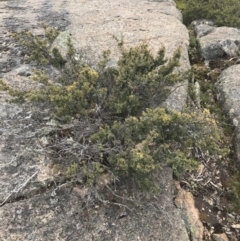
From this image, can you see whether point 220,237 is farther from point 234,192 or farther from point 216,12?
point 216,12

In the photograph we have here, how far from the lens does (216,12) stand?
38.9 ft

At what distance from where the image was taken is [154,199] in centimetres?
503

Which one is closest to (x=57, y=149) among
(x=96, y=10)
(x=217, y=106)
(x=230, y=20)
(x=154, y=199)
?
(x=154, y=199)

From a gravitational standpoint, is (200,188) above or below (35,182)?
below

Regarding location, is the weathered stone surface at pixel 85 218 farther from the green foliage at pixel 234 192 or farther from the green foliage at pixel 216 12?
the green foliage at pixel 216 12

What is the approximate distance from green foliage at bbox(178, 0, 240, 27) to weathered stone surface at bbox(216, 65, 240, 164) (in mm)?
3577

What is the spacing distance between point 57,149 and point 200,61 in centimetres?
568

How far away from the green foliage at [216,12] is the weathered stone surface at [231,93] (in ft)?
11.7

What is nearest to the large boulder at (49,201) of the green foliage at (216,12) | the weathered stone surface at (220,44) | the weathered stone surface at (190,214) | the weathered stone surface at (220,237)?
the weathered stone surface at (190,214)

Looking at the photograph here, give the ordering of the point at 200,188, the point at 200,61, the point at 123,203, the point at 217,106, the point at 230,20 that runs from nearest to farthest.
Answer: the point at 123,203, the point at 200,188, the point at 217,106, the point at 200,61, the point at 230,20

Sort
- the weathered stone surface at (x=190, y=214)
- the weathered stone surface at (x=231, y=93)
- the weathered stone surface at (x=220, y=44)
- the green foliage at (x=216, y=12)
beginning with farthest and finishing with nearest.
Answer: the green foliage at (x=216, y=12) < the weathered stone surface at (x=220, y=44) < the weathered stone surface at (x=231, y=93) < the weathered stone surface at (x=190, y=214)

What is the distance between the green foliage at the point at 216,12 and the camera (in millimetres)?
11500

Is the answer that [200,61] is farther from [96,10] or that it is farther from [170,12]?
[96,10]

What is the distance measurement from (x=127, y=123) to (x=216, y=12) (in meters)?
8.32
